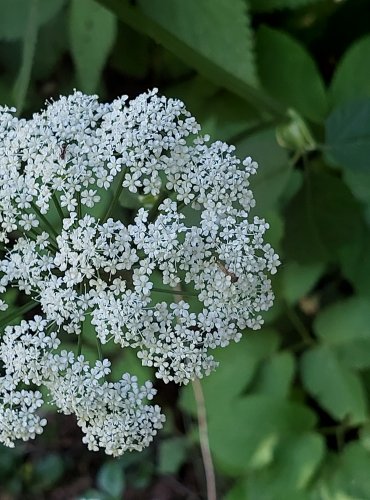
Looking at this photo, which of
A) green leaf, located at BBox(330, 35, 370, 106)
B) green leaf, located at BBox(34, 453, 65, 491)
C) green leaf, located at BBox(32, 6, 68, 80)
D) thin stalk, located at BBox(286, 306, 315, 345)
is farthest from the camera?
green leaf, located at BBox(34, 453, 65, 491)

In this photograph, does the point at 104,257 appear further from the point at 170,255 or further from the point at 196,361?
the point at 196,361

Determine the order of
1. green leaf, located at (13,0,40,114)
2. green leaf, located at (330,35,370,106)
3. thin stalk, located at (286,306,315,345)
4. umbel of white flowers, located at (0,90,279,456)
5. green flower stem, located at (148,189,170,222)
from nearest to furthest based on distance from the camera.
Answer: umbel of white flowers, located at (0,90,279,456) < green flower stem, located at (148,189,170,222) < green leaf, located at (13,0,40,114) < green leaf, located at (330,35,370,106) < thin stalk, located at (286,306,315,345)

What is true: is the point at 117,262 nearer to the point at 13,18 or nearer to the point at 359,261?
the point at 359,261

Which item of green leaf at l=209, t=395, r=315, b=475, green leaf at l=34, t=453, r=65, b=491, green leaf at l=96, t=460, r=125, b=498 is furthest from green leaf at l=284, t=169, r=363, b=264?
green leaf at l=34, t=453, r=65, b=491

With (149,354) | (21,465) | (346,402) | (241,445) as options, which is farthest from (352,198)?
(21,465)

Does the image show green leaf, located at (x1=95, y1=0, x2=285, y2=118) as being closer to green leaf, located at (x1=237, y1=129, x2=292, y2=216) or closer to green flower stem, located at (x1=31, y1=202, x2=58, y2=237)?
green leaf, located at (x1=237, y1=129, x2=292, y2=216)

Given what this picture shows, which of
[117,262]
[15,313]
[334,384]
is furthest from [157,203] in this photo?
[334,384]
